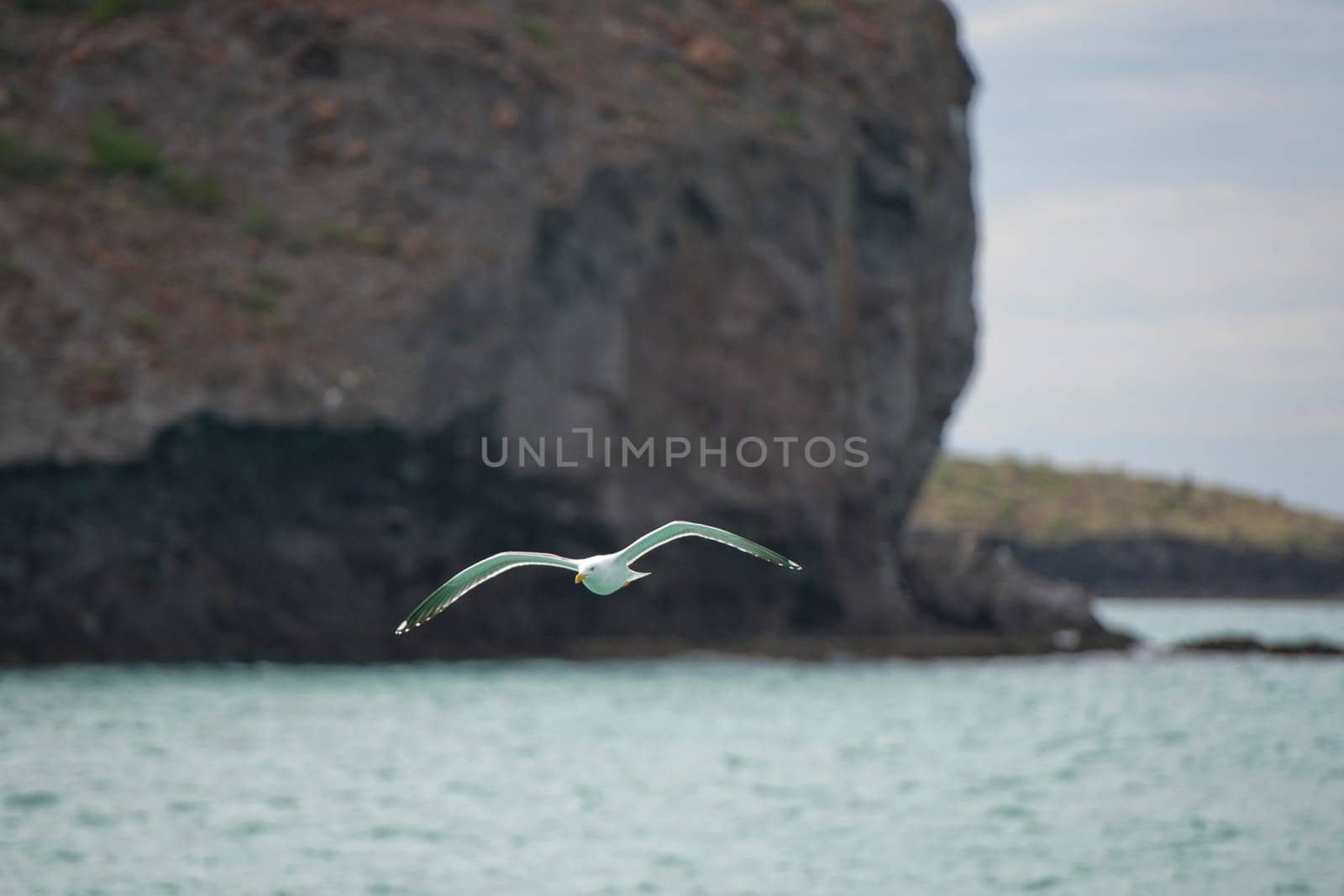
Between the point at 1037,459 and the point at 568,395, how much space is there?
346 feet

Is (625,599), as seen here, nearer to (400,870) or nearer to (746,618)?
(746,618)

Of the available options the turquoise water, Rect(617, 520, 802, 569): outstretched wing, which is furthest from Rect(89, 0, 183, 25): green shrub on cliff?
Rect(617, 520, 802, 569): outstretched wing

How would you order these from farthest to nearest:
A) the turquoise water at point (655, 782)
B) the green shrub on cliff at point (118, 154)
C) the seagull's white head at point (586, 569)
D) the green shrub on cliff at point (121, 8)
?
the green shrub on cliff at point (121, 8), the green shrub on cliff at point (118, 154), the turquoise water at point (655, 782), the seagull's white head at point (586, 569)

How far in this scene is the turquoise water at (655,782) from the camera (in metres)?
25.5

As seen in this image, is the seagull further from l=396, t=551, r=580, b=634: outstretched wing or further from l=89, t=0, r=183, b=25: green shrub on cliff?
l=89, t=0, r=183, b=25: green shrub on cliff

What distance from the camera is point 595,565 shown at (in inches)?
549

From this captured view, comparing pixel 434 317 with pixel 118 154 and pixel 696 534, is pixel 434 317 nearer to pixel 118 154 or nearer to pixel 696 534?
pixel 118 154

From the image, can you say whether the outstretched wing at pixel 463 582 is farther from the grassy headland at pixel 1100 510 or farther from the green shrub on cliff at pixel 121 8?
the grassy headland at pixel 1100 510

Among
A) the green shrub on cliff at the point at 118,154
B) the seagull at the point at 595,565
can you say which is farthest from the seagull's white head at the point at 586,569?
the green shrub on cliff at the point at 118,154

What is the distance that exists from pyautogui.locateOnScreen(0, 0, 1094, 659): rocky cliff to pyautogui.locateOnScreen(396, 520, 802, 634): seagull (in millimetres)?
30863

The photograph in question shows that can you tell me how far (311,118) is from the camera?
48.1 metres

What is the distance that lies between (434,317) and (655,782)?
56.3 feet

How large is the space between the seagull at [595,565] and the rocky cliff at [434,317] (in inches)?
1215

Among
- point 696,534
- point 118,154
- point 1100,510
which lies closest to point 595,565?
point 696,534
